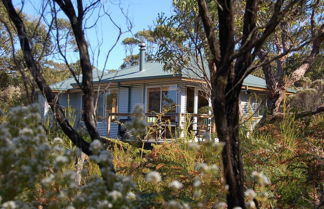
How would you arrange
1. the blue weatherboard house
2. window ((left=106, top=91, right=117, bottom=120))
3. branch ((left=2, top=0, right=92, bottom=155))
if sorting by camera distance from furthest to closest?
window ((left=106, top=91, right=117, bottom=120))
the blue weatherboard house
branch ((left=2, top=0, right=92, bottom=155))

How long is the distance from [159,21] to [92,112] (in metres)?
5.69

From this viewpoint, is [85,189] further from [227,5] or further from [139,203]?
[227,5]

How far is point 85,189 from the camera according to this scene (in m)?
1.65

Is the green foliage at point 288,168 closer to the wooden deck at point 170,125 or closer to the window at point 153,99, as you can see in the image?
the wooden deck at point 170,125

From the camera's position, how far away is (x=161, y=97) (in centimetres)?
1666

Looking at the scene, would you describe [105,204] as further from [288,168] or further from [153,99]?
[153,99]

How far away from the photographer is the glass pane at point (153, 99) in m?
16.9

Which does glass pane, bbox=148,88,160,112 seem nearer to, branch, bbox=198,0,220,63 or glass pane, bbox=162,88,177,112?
glass pane, bbox=162,88,177,112

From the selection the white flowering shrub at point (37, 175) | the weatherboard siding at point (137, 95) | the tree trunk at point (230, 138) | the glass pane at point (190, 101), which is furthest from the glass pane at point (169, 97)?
the white flowering shrub at point (37, 175)

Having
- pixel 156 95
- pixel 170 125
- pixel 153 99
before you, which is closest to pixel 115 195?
pixel 170 125

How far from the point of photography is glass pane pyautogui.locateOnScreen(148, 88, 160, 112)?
55.5ft

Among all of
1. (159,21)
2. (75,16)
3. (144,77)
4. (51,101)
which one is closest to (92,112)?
(51,101)

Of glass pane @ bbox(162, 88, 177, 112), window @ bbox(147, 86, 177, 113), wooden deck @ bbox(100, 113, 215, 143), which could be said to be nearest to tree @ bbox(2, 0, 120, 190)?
wooden deck @ bbox(100, 113, 215, 143)

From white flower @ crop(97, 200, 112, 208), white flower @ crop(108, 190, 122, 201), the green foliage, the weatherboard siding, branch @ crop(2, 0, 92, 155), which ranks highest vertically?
the weatherboard siding
